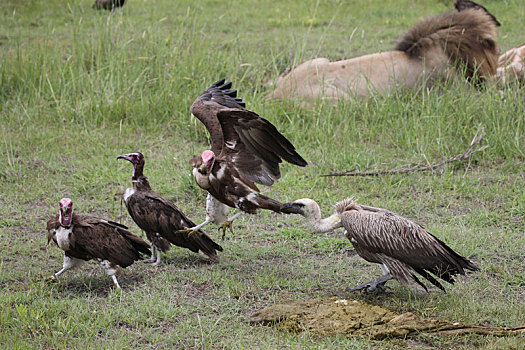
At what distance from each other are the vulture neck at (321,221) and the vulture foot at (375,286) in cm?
42

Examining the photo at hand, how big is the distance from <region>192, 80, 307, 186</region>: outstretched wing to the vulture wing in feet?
2.99

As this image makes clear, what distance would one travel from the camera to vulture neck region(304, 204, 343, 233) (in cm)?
440

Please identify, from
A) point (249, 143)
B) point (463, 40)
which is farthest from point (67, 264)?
point (463, 40)

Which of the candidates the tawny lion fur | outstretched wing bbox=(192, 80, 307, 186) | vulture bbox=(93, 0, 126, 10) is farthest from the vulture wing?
vulture bbox=(93, 0, 126, 10)

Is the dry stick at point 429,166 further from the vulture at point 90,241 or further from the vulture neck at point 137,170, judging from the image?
the vulture at point 90,241

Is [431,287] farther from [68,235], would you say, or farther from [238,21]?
[238,21]

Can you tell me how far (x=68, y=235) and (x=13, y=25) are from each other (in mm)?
7223

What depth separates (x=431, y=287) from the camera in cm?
454

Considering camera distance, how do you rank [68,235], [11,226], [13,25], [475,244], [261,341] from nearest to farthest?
[261,341] → [68,235] → [475,244] → [11,226] → [13,25]

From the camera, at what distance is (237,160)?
192 inches

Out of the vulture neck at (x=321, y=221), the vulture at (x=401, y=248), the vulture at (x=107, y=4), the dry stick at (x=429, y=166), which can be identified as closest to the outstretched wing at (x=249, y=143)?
the vulture neck at (x=321, y=221)

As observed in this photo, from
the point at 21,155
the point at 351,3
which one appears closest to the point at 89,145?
the point at 21,155

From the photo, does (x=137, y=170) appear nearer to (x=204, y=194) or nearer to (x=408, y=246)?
(x=204, y=194)

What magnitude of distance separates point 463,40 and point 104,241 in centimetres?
558
